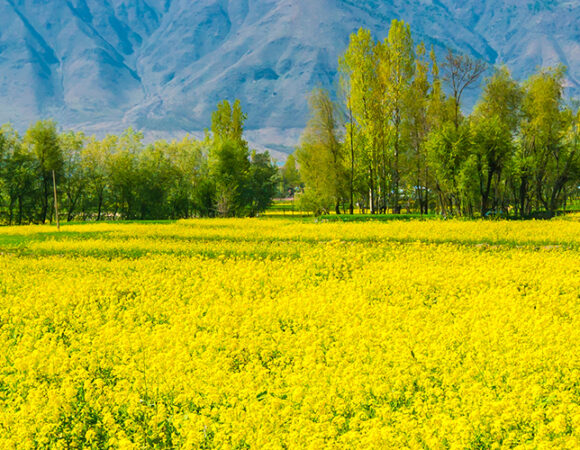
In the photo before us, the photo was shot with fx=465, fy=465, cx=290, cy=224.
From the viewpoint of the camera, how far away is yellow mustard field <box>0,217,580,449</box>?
5727mm

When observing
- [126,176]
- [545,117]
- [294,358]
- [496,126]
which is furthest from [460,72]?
[126,176]

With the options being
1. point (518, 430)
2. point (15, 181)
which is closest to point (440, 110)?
point (518, 430)

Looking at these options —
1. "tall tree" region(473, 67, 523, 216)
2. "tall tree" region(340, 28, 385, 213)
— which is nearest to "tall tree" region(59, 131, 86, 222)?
"tall tree" region(340, 28, 385, 213)

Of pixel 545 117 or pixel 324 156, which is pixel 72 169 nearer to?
pixel 324 156

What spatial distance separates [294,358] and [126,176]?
2501 inches

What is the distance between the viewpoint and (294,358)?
26.3 ft

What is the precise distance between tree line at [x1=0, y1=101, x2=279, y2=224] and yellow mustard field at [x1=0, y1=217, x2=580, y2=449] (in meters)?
44.5

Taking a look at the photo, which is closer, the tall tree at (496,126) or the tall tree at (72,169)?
the tall tree at (496,126)

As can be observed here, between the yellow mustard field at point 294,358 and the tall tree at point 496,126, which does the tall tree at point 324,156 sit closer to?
the tall tree at point 496,126

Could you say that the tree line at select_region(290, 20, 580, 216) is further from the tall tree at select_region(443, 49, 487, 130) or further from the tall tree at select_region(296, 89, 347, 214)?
the tall tree at select_region(296, 89, 347, 214)

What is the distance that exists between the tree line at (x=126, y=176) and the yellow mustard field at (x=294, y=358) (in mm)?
44498

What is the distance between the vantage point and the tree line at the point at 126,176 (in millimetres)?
58875

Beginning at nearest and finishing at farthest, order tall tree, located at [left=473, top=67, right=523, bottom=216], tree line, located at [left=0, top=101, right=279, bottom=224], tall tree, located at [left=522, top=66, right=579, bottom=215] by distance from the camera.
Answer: tall tree, located at [left=473, top=67, right=523, bottom=216] < tall tree, located at [left=522, top=66, right=579, bottom=215] < tree line, located at [left=0, top=101, right=279, bottom=224]

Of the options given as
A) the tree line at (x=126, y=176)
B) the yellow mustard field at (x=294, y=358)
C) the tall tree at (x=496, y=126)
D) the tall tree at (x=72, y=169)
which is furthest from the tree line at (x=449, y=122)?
the tall tree at (x=72, y=169)
